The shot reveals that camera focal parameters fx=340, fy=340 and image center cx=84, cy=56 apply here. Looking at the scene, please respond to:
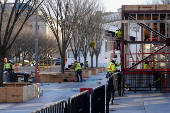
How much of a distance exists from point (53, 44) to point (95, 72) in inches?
1444

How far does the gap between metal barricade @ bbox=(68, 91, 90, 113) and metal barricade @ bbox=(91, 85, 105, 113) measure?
53 cm

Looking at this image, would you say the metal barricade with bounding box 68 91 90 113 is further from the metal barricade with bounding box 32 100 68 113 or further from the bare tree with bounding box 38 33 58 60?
the bare tree with bounding box 38 33 58 60

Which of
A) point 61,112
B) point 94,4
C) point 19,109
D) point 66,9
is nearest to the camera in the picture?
point 61,112

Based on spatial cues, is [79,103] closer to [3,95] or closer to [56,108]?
[56,108]

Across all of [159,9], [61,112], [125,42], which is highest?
[159,9]

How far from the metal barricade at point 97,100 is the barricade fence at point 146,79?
8373mm

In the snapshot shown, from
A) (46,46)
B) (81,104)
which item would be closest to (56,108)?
(81,104)

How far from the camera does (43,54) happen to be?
71.8m

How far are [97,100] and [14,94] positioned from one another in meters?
7.01

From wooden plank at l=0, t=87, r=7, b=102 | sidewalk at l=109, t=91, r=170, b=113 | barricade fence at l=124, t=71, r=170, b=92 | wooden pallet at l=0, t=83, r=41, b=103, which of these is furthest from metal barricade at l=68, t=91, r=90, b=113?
barricade fence at l=124, t=71, r=170, b=92

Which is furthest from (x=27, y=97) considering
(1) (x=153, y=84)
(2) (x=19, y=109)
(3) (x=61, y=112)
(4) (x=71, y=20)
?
(4) (x=71, y=20)

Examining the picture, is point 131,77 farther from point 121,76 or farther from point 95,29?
point 95,29

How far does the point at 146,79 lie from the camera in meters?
17.3

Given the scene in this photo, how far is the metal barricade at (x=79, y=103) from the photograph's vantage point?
586 cm
